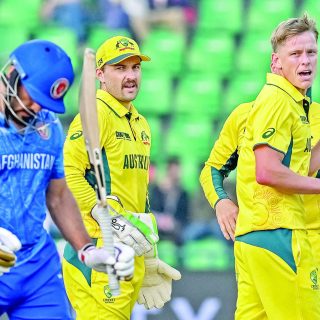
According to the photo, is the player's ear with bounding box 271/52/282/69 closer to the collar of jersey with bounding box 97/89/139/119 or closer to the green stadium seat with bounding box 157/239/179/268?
the collar of jersey with bounding box 97/89/139/119

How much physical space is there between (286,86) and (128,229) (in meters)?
1.16

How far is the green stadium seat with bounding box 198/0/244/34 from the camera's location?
9.36 metres

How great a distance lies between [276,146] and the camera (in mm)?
4867

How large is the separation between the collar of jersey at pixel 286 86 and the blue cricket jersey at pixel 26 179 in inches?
44.8

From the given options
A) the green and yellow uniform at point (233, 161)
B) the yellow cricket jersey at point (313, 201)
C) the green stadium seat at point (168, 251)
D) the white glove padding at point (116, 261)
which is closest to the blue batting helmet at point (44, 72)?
the white glove padding at point (116, 261)

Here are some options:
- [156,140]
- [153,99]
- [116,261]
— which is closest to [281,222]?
[116,261]

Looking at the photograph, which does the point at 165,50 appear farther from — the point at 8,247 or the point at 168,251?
the point at 8,247

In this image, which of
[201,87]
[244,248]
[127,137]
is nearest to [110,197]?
[127,137]

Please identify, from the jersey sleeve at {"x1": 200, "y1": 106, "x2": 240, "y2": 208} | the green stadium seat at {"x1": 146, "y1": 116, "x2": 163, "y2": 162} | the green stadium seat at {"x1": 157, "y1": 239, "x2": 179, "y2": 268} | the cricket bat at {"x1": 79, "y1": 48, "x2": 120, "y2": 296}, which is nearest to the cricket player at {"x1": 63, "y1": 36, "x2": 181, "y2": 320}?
the jersey sleeve at {"x1": 200, "y1": 106, "x2": 240, "y2": 208}

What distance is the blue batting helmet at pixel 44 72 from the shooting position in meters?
4.17

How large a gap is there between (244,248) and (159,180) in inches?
153

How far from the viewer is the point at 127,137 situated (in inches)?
229

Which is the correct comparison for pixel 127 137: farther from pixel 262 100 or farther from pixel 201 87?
pixel 201 87

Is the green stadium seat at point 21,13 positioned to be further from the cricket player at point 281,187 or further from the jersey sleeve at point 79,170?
the cricket player at point 281,187
